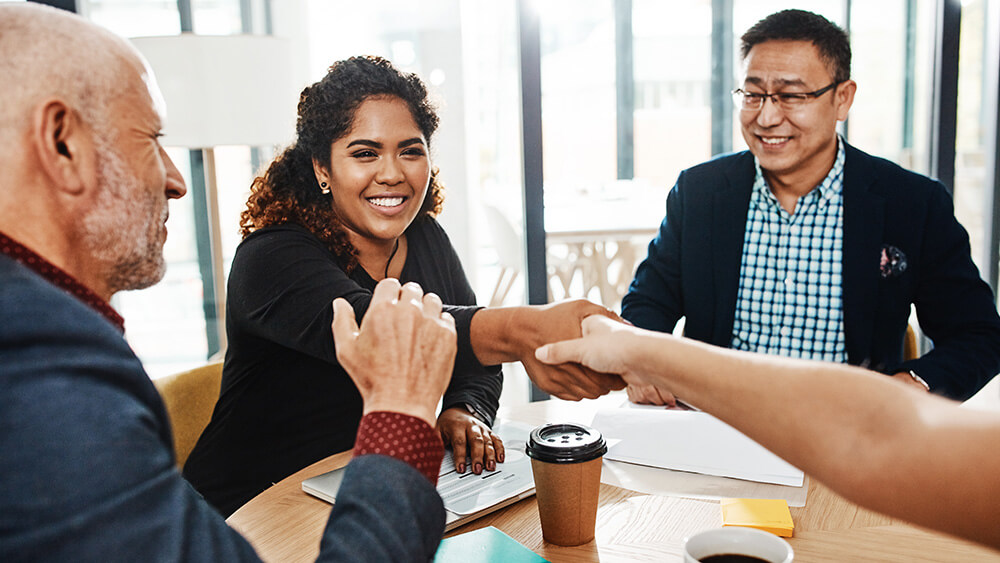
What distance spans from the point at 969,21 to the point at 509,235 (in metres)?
2.31

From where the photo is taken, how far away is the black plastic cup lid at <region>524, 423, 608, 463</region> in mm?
1001

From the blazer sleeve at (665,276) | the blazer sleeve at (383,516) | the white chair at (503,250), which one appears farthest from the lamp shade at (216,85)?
the blazer sleeve at (383,516)

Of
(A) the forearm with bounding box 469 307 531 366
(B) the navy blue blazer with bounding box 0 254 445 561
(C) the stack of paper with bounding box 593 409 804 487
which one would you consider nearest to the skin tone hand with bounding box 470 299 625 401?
(A) the forearm with bounding box 469 307 531 366

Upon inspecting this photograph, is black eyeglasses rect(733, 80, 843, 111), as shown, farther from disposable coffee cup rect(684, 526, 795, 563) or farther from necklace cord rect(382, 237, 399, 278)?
disposable coffee cup rect(684, 526, 795, 563)

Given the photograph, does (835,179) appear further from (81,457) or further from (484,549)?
(81,457)

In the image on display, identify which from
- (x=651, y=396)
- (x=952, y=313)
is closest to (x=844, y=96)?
(x=952, y=313)

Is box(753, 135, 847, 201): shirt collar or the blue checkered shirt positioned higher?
box(753, 135, 847, 201): shirt collar

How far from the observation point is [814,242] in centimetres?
207

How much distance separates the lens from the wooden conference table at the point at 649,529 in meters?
0.99

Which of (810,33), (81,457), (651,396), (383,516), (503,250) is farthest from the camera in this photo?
(503,250)

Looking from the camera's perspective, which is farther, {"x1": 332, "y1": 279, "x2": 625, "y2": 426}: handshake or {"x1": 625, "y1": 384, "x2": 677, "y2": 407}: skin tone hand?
{"x1": 625, "y1": 384, "x2": 677, "y2": 407}: skin tone hand

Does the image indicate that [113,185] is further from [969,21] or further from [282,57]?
[969,21]

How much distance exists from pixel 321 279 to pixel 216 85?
1.49 m

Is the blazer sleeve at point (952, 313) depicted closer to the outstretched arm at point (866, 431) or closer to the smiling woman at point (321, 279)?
the smiling woman at point (321, 279)
